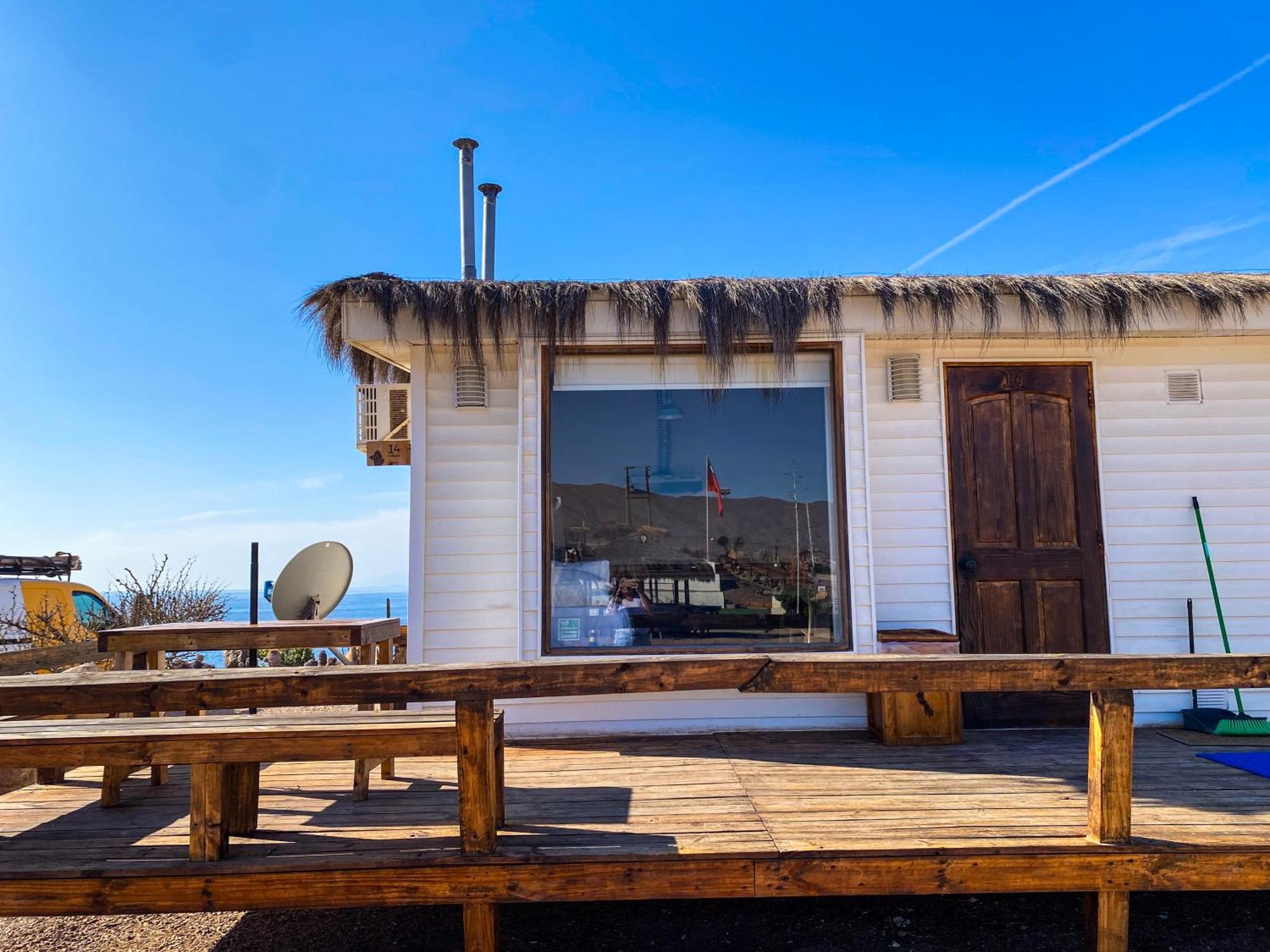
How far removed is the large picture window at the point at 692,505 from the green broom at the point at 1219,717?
2133 mm

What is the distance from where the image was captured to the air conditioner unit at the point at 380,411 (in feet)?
19.0

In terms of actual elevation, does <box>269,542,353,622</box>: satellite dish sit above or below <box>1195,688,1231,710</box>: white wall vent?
above

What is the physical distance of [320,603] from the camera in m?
7.30

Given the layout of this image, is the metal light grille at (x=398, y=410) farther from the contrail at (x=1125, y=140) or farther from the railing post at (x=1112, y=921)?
the contrail at (x=1125, y=140)

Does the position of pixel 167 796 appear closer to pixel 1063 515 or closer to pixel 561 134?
pixel 1063 515

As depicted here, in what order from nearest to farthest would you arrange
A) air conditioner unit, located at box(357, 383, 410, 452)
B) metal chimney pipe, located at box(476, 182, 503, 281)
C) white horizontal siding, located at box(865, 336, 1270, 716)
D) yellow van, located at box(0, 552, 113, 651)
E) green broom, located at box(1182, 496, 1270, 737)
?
green broom, located at box(1182, 496, 1270, 737) → white horizontal siding, located at box(865, 336, 1270, 716) → air conditioner unit, located at box(357, 383, 410, 452) → metal chimney pipe, located at box(476, 182, 503, 281) → yellow van, located at box(0, 552, 113, 651)

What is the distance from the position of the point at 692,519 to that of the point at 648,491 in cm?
31

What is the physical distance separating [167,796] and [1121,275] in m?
5.54

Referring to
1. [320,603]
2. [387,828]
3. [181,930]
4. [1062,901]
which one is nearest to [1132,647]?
[1062,901]

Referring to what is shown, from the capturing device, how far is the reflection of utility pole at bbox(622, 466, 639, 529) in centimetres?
467

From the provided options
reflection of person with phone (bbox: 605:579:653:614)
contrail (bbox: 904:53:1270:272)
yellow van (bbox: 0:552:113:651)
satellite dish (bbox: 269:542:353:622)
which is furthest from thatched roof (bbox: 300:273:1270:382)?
contrail (bbox: 904:53:1270:272)

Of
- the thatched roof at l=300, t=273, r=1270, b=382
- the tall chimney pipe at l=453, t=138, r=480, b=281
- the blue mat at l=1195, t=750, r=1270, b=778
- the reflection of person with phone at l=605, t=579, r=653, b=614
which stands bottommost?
the blue mat at l=1195, t=750, r=1270, b=778

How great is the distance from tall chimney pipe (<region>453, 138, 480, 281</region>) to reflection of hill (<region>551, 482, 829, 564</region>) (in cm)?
395

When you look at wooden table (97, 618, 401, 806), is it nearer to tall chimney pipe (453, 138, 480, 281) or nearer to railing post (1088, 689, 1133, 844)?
railing post (1088, 689, 1133, 844)
